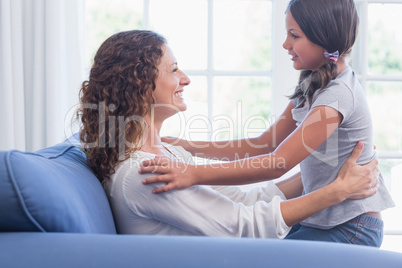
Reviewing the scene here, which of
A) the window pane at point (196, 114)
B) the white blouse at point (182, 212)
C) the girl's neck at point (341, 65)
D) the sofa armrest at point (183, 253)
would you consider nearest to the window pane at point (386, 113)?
the window pane at point (196, 114)

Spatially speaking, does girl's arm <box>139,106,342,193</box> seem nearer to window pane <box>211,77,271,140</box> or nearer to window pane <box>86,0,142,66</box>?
window pane <box>86,0,142,66</box>

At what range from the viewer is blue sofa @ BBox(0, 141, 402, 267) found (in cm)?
74

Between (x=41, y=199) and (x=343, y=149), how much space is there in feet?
3.35

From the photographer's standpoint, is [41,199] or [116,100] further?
[116,100]

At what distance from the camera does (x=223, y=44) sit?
2896mm

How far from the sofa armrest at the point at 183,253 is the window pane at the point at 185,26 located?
2.06 meters

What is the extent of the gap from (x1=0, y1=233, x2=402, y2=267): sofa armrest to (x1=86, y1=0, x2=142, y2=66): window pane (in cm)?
216

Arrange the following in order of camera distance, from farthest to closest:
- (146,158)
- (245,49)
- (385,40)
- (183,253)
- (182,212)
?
(245,49)
(385,40)
(146,158)
(182,212)
(183,253)

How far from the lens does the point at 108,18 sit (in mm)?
2973

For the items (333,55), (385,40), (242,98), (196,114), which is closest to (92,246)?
(333,55)

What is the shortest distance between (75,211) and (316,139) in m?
0.80

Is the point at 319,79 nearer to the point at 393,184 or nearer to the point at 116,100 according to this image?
the point at 116,100

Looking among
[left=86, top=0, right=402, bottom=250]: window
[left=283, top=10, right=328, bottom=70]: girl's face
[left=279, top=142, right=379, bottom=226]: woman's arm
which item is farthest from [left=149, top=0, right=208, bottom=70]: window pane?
[left=279, top=142, right=379, bottom=226]: woman's arm

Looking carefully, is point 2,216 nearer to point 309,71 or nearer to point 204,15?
point 309,71
